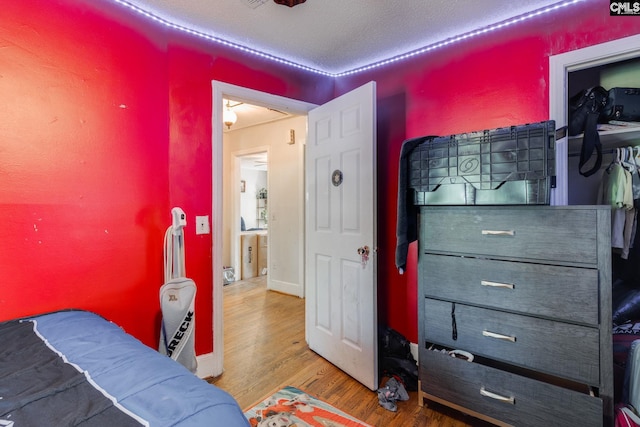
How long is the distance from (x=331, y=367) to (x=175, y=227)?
60.3 inches

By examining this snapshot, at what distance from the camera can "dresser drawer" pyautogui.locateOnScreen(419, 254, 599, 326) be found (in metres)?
1.34

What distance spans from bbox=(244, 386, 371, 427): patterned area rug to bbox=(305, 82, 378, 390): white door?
349 millimetres

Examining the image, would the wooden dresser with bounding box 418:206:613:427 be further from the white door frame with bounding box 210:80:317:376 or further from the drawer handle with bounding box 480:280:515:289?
the white door frame with bounding box 210:80:317:376

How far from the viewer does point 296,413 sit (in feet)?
5.85

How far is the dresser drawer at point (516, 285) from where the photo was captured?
1.34 metres

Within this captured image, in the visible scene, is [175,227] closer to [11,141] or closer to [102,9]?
[11,141]

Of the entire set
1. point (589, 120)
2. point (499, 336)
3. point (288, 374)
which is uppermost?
point (589, 120)

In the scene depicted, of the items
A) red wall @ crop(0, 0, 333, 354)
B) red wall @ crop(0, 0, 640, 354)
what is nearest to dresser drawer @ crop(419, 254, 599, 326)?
red wall @ crop(0, 0, 640, 354)

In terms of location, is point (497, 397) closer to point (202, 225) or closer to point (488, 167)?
point (488, 167)

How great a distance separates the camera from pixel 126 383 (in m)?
0.87

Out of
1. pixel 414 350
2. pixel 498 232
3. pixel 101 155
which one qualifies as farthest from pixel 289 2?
pixel 414 350

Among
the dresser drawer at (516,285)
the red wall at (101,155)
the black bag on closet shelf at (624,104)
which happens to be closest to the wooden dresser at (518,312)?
the dresser drawer at (516,285)

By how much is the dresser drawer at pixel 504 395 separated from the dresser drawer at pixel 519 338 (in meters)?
0.08

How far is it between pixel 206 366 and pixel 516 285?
200 centimetres
